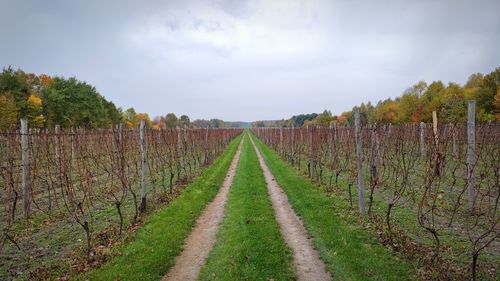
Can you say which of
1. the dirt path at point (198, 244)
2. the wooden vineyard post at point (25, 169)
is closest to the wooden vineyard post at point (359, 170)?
the dirt path at point (198, 244)

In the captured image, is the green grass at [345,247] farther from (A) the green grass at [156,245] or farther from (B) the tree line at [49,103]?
(B) the tree line at [49,103]

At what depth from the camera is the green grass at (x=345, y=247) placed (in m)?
5.15

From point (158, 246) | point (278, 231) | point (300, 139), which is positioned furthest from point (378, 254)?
point (300, 139)

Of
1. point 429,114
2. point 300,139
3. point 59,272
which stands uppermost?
point 429,114

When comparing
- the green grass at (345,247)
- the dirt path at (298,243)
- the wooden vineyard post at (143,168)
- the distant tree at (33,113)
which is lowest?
the dirt path at (298,243)

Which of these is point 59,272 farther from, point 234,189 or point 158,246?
point 234,189

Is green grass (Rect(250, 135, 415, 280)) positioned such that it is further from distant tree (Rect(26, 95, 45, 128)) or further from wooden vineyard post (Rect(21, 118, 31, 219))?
distant tree (Rect(26, 95, 45, 128))

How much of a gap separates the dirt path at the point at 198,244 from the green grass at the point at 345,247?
233 cm

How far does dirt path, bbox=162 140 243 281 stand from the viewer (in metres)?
5.51

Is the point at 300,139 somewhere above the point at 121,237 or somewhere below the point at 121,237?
above

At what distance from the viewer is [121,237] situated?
714 cm

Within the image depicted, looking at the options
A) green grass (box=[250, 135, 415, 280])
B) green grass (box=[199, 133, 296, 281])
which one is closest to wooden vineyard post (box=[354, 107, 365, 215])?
green grass (box=[250, 135, 415, 280])

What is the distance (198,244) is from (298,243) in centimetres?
221

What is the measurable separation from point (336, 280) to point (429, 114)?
51822 millimetres
